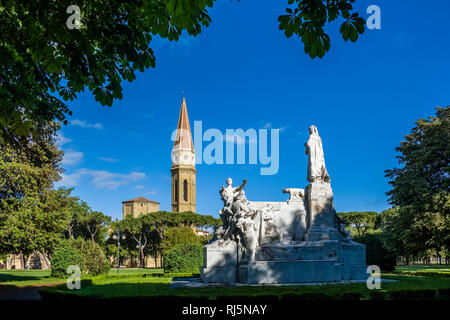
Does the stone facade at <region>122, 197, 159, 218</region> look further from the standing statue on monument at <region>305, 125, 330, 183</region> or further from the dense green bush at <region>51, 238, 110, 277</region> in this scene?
the standing statue on monument at <region>305, 125, 330, 183</region>

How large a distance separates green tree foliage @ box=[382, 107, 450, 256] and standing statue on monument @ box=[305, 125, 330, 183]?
25.9ft

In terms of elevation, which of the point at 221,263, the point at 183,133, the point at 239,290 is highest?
the point at 183,133

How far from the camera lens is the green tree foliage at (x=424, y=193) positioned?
69.1ft

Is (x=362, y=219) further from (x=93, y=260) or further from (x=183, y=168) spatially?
(x=183, y=168)

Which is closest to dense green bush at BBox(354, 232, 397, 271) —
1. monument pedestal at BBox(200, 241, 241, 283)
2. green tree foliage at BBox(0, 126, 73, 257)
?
monument pedestal at BBox(200, 241, 241, 283)

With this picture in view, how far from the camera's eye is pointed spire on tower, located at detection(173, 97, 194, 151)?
314ft

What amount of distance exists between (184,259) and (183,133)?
72.0m

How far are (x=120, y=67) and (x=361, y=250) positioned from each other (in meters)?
13.2

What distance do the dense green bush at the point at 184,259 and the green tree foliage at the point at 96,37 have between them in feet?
62.2

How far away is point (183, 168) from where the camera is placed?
302ft

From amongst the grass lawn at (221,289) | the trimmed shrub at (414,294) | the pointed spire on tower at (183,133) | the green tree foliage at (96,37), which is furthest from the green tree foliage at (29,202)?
the pointed spire on tower at (183,133)

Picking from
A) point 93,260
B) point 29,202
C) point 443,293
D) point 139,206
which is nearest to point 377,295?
point 443,293

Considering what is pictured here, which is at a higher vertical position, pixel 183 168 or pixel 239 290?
pixel 183 168

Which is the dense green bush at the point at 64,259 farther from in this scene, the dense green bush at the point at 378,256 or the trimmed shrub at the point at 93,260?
the dense green bush at the point at 378,256
